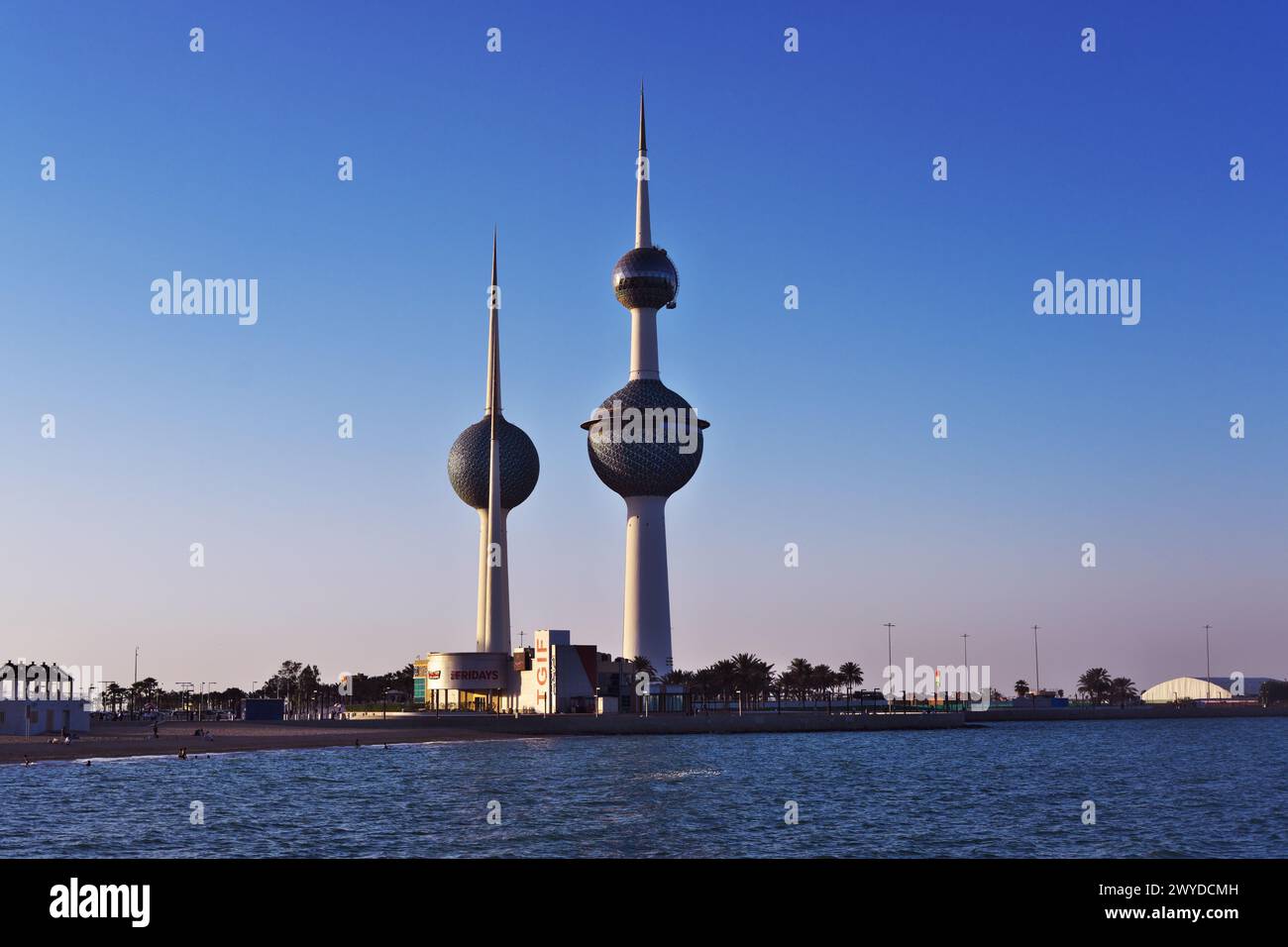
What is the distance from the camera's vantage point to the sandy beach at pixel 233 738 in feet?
312

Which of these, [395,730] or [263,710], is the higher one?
[263,710]

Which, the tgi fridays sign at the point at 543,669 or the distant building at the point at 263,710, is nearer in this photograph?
the distant building at the point at 263,710

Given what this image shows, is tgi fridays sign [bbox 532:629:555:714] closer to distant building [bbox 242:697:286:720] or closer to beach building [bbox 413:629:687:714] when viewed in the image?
beach building [bbox 413:629:687:714]

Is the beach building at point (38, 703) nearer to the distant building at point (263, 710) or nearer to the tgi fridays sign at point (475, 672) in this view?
the distant building at point (263, 710)

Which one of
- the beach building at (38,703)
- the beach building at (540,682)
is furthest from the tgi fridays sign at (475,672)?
the beach building at (38,703)

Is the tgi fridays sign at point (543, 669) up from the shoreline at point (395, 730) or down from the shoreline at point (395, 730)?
up

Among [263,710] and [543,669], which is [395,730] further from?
[543,669]

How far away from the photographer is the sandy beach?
95125 millimetres

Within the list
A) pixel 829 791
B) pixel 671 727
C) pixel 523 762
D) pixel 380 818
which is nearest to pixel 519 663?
pixel 671 727

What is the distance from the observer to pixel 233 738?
118 m

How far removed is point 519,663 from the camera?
18450 cm

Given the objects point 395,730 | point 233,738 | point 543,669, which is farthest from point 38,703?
point 543,669
